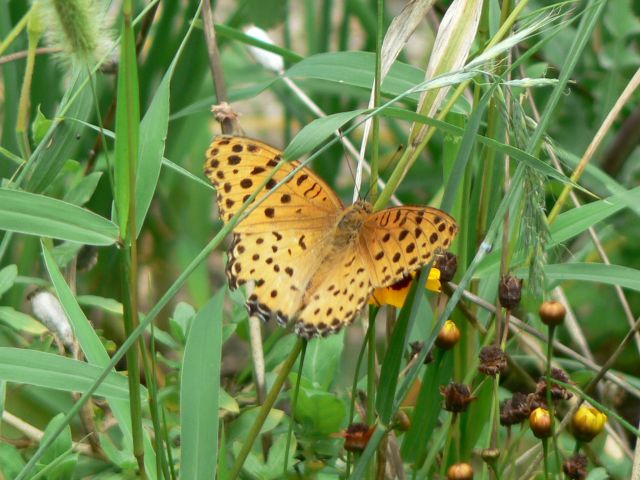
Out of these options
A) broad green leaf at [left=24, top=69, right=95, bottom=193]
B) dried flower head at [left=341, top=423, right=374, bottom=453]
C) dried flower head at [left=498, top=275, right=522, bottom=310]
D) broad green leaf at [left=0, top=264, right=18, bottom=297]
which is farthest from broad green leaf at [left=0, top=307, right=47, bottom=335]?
dried flower head at [left=498, top=275, right=522, bottom=310]

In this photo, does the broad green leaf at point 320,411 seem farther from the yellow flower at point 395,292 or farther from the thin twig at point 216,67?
the thin twig at point 216,67

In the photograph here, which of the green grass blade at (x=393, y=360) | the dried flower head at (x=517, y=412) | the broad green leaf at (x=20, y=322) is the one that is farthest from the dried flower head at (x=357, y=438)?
the broad green leaf at (x=20, y=322)

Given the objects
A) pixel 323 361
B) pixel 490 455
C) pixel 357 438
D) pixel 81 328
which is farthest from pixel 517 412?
pixel 81 328

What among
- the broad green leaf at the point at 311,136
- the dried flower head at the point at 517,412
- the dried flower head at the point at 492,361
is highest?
the broad green leaf at the point at 311,136

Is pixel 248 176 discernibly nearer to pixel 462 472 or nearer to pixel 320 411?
pixel 320 411

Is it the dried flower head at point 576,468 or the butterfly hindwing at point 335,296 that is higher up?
the butterfly hindwing at point 335,296

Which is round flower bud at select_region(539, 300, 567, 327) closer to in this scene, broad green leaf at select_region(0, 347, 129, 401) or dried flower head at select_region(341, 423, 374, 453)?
dried flower head at select_region(341, 423, 374, 453)

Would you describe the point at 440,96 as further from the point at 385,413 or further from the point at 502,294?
the point at 385,413

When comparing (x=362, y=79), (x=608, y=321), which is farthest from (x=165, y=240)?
(x=362, y=79)
